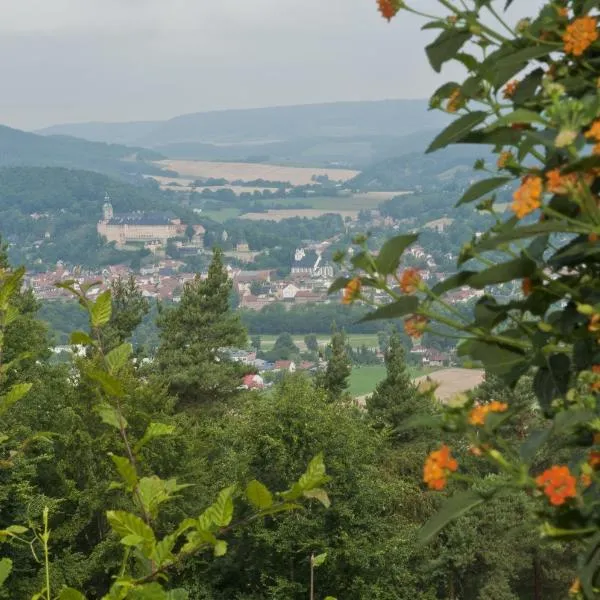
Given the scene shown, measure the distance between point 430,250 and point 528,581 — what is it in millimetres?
80657

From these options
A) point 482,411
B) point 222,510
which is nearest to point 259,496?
point 222,510

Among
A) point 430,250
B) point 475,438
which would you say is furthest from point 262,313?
point 475,438

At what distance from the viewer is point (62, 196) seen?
614ft

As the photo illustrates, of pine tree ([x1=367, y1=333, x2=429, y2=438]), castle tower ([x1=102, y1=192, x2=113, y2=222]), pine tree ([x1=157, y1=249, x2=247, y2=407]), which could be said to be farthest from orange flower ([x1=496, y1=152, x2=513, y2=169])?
castle tower ([x1=102, y1=192, x2=113, y2=222])

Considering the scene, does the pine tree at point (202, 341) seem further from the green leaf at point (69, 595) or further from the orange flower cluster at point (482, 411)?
the orange flower cluster at point (482, 411)

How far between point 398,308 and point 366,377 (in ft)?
245

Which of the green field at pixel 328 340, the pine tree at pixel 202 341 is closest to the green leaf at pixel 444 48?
the pine tree at pixel 202 341

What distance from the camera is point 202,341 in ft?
105

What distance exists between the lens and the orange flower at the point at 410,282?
1.56 m

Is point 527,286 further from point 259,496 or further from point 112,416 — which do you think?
point 112,416

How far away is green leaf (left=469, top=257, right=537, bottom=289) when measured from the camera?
1.43 meters

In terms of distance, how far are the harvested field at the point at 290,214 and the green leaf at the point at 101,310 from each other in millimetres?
175021

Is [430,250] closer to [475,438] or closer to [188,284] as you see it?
[188,284]

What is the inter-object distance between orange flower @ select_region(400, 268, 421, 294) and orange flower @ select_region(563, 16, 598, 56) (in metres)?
0.41
